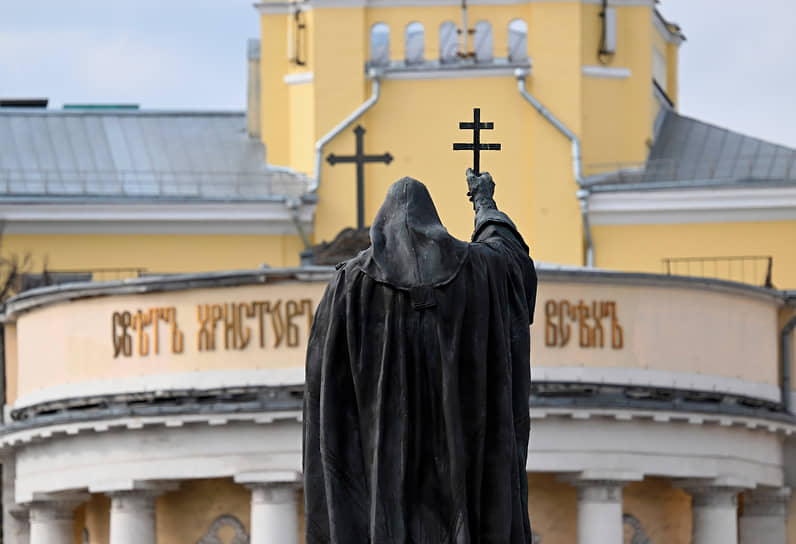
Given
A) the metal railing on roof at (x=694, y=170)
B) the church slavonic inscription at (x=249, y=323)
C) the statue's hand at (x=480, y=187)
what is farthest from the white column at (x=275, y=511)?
the statue's hand at (x=480, y=187)

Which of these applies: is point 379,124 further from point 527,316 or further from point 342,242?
point 527,316

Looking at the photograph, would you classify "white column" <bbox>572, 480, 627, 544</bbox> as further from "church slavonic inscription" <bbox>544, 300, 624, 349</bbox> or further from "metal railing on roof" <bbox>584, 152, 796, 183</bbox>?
"metal railing on roof" <bbox>584, 152, 796, 183</bbox>

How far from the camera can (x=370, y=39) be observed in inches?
3054

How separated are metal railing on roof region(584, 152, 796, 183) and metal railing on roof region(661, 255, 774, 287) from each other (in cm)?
255

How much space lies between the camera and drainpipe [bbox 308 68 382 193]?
76.6 m

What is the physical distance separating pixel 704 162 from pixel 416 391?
61.6 m

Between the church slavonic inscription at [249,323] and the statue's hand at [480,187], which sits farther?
the church slavonic inscription at [249,323]

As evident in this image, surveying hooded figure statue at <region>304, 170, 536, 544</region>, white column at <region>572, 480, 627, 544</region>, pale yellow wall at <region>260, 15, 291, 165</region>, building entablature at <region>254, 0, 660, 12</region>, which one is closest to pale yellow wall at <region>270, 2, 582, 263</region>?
building entablature at <region>254, 0, 660, 12</region>

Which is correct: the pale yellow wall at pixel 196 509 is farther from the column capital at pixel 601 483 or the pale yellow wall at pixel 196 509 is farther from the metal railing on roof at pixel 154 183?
the metal railing on roof at pixel 154 183

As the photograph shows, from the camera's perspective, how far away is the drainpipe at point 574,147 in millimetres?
75562

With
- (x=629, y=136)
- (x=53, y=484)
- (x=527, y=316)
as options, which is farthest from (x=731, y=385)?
(x=527, y=316)

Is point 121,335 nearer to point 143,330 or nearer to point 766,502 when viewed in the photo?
point 143,330

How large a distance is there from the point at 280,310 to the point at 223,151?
23.9 meters

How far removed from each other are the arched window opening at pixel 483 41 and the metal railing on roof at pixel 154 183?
18.0ft
